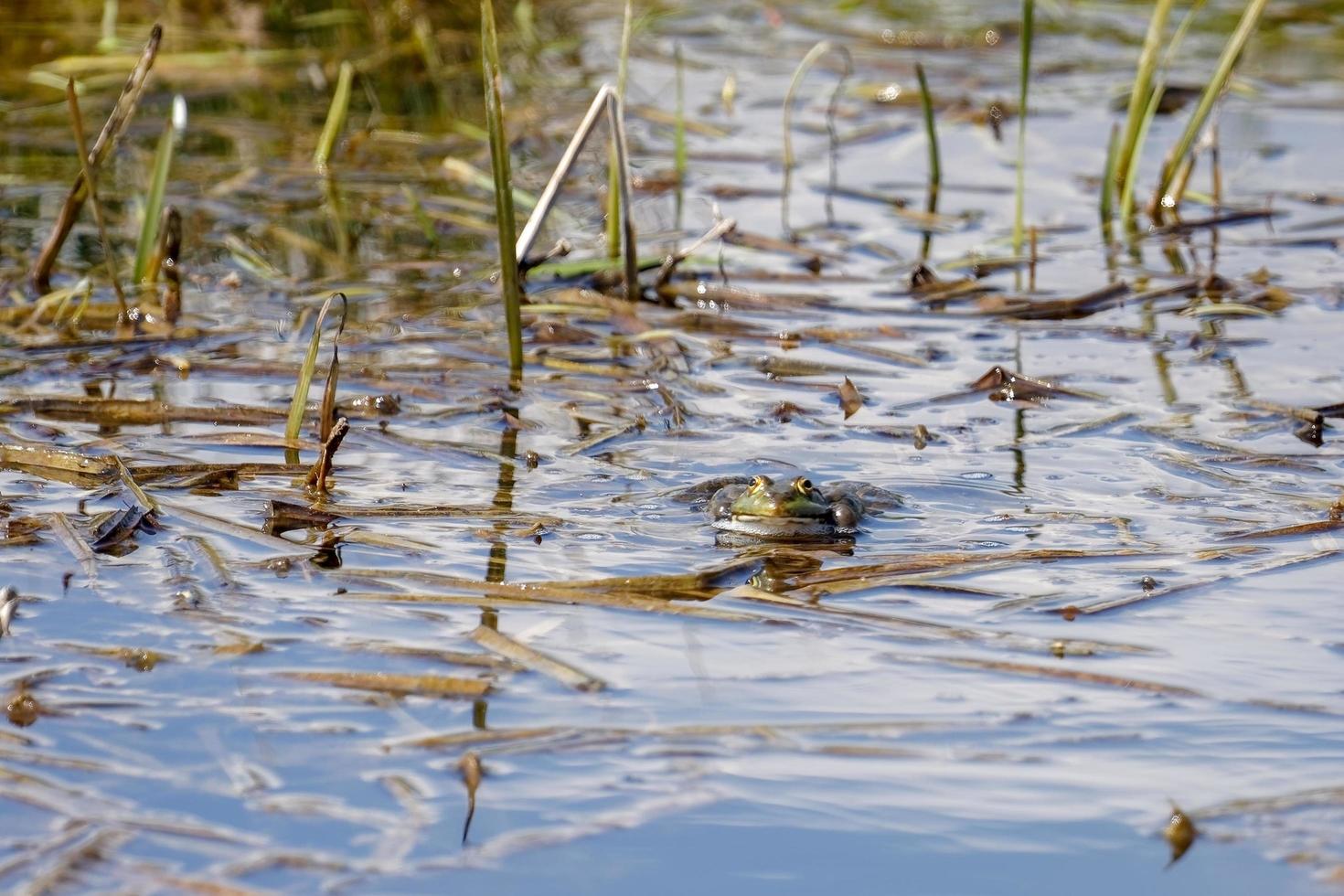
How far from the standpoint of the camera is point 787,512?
4.25 m

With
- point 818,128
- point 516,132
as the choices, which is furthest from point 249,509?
Answer: point 818,128

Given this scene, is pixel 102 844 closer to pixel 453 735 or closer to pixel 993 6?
pixel 453 735

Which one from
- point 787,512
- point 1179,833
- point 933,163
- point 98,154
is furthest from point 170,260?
point 1179,833

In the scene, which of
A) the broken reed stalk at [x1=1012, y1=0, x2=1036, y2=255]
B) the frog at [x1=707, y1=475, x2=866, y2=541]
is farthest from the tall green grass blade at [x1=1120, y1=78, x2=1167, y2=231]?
the frog at [x1=707, y1=475, x2=866, y2=541]

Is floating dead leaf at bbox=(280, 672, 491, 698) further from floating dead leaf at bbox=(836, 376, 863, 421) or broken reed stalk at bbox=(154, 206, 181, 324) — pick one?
broken reed stalk at bbox=(154, 206, 181, 324)

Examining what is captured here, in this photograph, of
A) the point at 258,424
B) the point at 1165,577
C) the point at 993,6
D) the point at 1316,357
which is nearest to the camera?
the point at 1165,577

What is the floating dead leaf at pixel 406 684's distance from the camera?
3211 mm

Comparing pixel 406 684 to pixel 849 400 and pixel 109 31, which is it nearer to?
pixel 849 400

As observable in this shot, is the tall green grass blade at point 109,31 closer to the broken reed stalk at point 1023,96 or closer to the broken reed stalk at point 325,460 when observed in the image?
the broken reed stalk at point 1023,96

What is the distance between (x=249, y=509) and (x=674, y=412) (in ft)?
4.86

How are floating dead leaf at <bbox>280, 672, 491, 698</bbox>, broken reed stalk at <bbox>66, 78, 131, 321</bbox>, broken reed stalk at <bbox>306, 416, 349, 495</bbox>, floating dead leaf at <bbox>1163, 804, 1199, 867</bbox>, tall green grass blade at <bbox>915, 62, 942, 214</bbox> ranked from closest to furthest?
floating dead leaf at <bbox>1163, 804, 1199, 867</bbox>, floating dead leaf at <bbox>280, 672, 491, 698</bbox>, broken reed stalk at <bbox>306, 416, 349, 495</bbox>, broken reed stalk at <bbox>66, 78, 131, 321</bbox>, tall green grass blade at <bbox>915, 62, 942, 214</bbox>

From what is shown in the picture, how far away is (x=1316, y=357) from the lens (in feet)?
19.3

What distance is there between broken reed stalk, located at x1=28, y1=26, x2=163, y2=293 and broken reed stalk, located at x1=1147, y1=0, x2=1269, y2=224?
370 cm

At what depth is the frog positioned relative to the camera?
4230 mm
